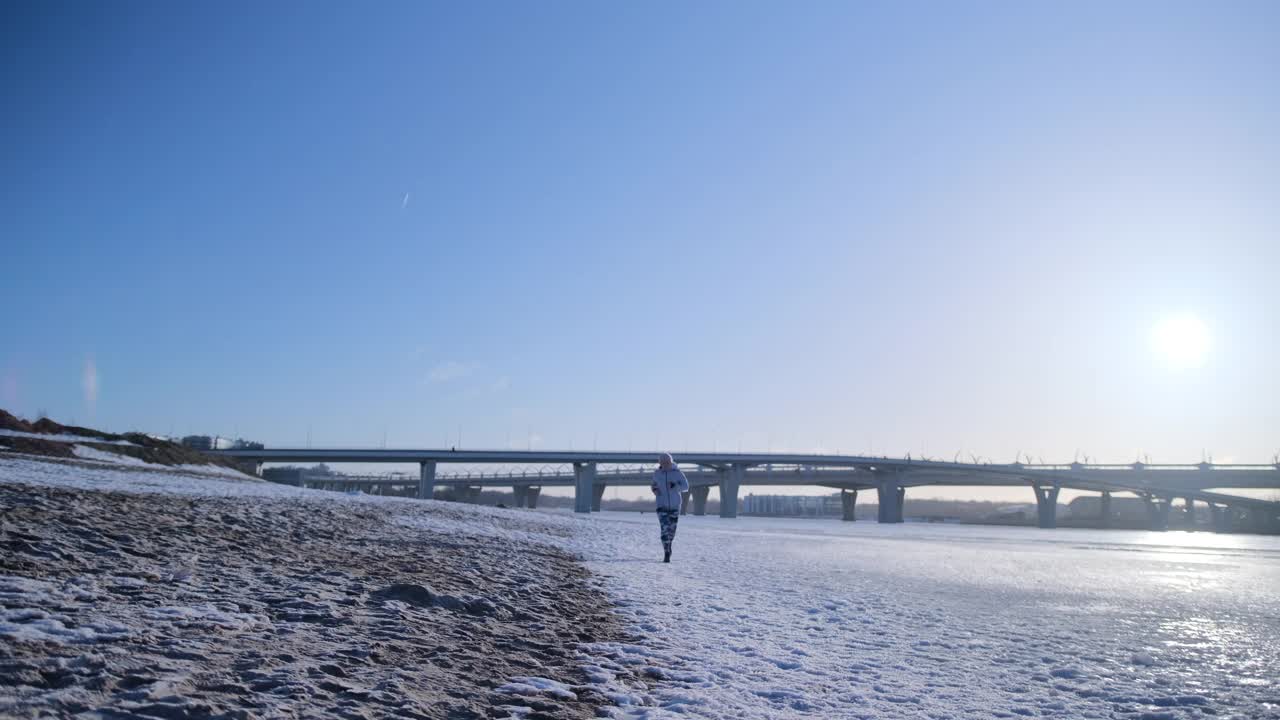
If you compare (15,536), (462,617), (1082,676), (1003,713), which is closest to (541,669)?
(462,617)

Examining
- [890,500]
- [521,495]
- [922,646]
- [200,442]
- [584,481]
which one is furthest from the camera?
[521,495]

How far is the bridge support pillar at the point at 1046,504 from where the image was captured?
98688mm

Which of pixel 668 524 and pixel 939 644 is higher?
pixel 668 524

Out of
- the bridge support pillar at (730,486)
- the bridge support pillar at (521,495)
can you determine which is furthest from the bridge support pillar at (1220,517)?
the bridge support pillar at (521,495)

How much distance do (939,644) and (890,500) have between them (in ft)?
325

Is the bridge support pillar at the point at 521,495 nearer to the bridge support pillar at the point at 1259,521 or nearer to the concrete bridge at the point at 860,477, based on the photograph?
the concrete bridge at the point at 860,477

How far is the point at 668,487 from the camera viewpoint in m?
15.2

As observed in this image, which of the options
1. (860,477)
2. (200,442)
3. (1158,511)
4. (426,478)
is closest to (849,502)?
(860,477)

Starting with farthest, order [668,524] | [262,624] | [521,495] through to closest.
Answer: [521,495] < [668,524] < [262,624]

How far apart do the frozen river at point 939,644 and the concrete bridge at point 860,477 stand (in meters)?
77.1

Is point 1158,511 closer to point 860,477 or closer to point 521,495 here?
point 860,477

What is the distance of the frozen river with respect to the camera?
187 inches

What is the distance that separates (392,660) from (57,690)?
175 centimetres

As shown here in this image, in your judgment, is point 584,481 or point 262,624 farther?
point 584,481
